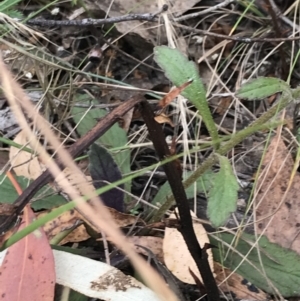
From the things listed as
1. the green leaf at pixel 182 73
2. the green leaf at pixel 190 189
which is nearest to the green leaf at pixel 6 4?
the green leaf at pixel 182 73

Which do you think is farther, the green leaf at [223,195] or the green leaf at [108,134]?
the green leaf at [108,134]

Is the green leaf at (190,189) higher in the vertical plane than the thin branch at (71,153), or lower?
lower

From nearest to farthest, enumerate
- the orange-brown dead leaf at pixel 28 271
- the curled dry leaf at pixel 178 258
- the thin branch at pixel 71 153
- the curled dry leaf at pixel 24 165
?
the thin branch at pixel 71 153 < the orange-brown dead leaf at pixel 28 271 < the curled dry leaf at pixel 178 258 < the curled dry leaf at pixel 24 165

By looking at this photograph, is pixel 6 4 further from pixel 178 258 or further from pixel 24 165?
pixel 178 258

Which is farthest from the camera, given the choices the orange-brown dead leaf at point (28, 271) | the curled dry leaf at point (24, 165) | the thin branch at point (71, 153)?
the curled dry leaf at point (24, 165)

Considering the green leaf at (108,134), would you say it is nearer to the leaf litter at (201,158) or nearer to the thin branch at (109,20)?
the leaf litter at (201,158)

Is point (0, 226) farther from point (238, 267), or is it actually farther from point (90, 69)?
point (90, 69)

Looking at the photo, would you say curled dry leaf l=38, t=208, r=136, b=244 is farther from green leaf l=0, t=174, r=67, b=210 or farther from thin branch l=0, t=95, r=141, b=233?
thin branch l=0, t=95, r=141, b=233

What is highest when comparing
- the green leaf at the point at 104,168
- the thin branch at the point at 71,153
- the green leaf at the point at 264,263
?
the thin branch at the point at 71,153
